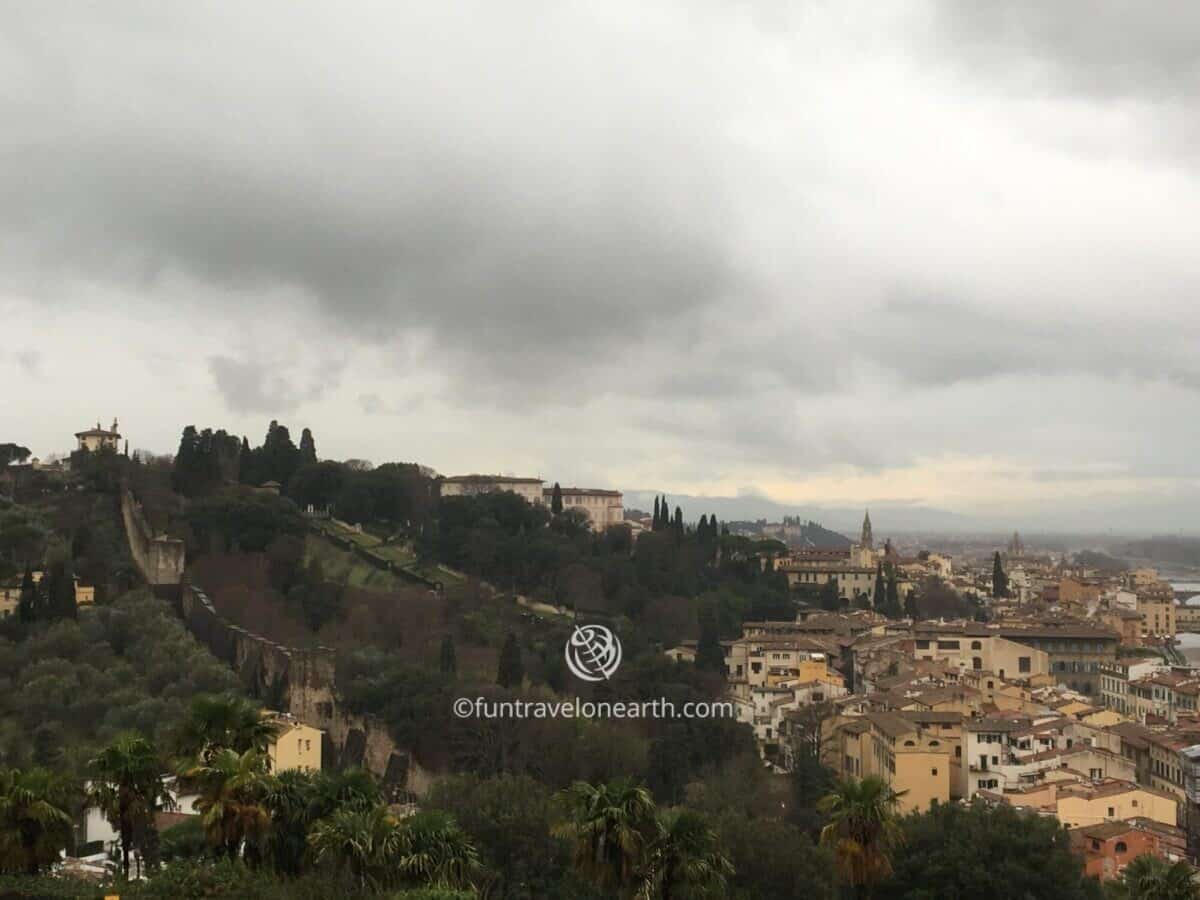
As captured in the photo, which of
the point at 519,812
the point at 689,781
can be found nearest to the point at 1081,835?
the point at 689,781

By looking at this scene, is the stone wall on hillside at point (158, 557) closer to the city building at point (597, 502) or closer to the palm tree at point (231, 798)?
the palm tree at point (231, 798)

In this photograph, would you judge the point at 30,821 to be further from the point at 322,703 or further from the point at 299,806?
the point at 322,703

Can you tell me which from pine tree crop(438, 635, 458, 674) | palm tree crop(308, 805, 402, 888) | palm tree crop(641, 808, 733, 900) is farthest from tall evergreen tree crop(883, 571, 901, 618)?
palm tree crop(308, 805, 402, 888)

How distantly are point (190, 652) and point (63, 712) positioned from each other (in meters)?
5.97

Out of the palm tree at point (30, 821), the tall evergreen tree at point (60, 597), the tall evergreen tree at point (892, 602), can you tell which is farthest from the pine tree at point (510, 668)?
the tall evergreen tree at point (892, 602)

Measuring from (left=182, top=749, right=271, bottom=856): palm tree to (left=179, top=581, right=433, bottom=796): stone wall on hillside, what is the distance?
2338 centimetres

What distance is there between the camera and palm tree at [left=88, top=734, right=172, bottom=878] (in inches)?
695

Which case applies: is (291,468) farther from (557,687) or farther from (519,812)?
(519,812)

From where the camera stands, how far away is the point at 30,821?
1767 cm

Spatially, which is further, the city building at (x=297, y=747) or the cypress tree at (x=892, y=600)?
the cypress tree at (x=892, y=600)

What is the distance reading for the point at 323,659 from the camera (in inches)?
1746

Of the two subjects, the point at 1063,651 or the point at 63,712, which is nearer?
the point at 63,712

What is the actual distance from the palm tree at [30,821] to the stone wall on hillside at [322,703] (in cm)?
2216

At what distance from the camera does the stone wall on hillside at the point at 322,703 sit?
1626 inches
